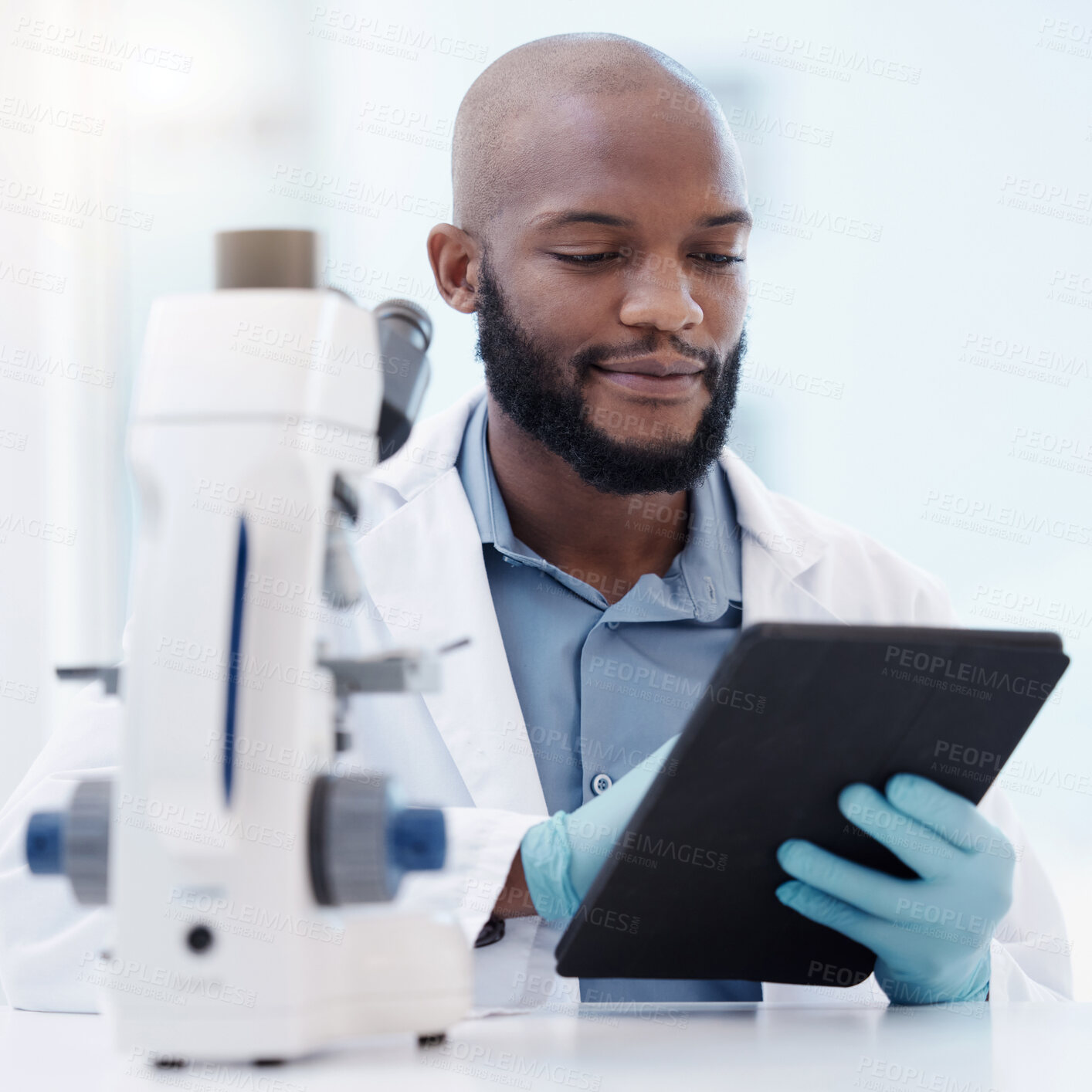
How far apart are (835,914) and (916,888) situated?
0.07 meters

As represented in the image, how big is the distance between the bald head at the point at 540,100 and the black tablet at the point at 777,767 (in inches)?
31.6

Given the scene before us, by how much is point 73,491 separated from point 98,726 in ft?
3.36

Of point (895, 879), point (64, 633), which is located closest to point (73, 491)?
point (64, 633)

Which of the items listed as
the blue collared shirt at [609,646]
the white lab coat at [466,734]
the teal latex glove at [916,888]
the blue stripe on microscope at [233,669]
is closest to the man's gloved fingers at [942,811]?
the teal latex glove at [916,888]

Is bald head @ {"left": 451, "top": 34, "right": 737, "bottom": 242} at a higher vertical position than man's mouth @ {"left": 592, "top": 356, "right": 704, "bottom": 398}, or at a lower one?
higher

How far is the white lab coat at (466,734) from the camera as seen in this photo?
42.1 inches

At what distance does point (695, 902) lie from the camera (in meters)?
0.82

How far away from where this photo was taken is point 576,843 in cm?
92

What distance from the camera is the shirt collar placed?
4.60ft

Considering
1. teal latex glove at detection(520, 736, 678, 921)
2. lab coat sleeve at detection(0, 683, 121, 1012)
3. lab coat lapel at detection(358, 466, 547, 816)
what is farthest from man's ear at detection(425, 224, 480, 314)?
teal latex glove at detection(520, 736, 678, 921)

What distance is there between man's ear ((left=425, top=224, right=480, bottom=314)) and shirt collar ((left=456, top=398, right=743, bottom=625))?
0.54ft

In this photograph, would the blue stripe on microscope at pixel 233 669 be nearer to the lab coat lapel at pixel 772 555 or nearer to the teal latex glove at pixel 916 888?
the teal latex glove at pixel 916 888

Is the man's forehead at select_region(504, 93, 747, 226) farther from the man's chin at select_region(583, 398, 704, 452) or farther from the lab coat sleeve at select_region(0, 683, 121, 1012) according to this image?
the lab coat sleeve at select_region(0, 683, 121, 1012)

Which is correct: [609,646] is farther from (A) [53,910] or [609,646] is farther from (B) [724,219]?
(A) [53,910]
